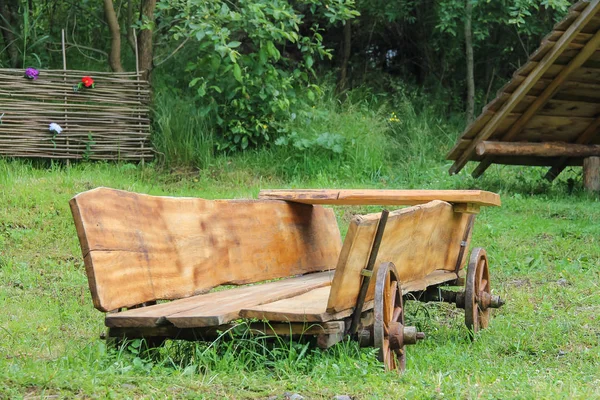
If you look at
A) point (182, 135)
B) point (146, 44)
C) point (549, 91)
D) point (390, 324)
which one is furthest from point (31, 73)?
point (390, 324)

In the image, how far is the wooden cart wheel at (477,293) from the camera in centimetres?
520

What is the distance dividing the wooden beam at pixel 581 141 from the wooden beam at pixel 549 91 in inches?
33.3

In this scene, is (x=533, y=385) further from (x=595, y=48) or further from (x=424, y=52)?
(x=424, y=52)

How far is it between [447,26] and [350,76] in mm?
2136

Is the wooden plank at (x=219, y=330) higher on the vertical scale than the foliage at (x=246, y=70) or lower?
lower

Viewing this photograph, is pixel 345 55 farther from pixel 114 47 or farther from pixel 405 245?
pixel 405 245

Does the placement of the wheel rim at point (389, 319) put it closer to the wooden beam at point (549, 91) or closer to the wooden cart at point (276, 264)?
the wooden cart at point (276, 264)

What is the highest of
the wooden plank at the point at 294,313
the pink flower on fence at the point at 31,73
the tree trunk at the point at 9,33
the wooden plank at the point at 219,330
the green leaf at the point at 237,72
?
the tree trunk at the point at 9,33

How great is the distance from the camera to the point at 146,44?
11617mm

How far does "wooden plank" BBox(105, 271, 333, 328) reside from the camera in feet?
12.1

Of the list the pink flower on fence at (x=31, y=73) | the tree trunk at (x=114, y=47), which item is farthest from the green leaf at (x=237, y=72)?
the pink flower on fence at (x=31, y=73)

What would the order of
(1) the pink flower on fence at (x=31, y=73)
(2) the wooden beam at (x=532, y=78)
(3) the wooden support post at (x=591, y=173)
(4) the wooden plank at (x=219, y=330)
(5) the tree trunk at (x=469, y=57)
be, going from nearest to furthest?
(4) the wooden plank at (x=219, y=330), (2) the wooden beam at (x=532, y=78), (1) the pink flower on fence at (x=31, y=73), (3) the wooden support post at (x=591, y=173), (5) the tree trunk at (x=469, y=57)

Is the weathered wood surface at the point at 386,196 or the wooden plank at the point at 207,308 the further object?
the weathered wood surface at the point at 386,196

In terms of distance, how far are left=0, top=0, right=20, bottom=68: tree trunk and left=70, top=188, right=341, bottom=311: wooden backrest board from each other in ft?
24.4
